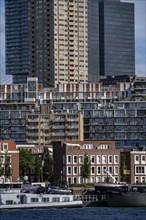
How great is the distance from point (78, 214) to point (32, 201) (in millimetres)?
14446

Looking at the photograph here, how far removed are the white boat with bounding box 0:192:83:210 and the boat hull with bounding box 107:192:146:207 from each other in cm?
733

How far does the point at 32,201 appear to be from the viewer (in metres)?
155

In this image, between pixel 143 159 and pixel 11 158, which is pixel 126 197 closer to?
pixel 143 159

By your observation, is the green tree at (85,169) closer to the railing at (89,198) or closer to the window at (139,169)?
the window at (139,169)

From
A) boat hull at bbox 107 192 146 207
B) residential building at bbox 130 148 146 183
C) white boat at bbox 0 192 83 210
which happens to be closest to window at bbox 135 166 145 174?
residential building at bbox 130 148 146 183

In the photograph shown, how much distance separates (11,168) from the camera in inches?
7623

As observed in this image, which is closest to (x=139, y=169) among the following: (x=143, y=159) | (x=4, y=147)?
(x=143, y=159)

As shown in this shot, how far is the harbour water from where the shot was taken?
443 feet

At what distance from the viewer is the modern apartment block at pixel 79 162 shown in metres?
194

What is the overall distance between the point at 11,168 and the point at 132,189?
3847 cm

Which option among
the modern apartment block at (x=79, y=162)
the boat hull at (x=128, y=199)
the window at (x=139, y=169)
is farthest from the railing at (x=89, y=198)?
the window at (x=139, y=169)

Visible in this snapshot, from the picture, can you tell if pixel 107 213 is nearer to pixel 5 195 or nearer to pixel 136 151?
pixel 5 195

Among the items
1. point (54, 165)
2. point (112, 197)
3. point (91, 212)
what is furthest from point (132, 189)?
point (54, 165)

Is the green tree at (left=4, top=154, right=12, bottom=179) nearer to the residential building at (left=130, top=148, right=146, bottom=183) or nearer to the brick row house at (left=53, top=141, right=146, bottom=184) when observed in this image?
the brick row house at (left=53, top=141, right=146, bottom=184)
